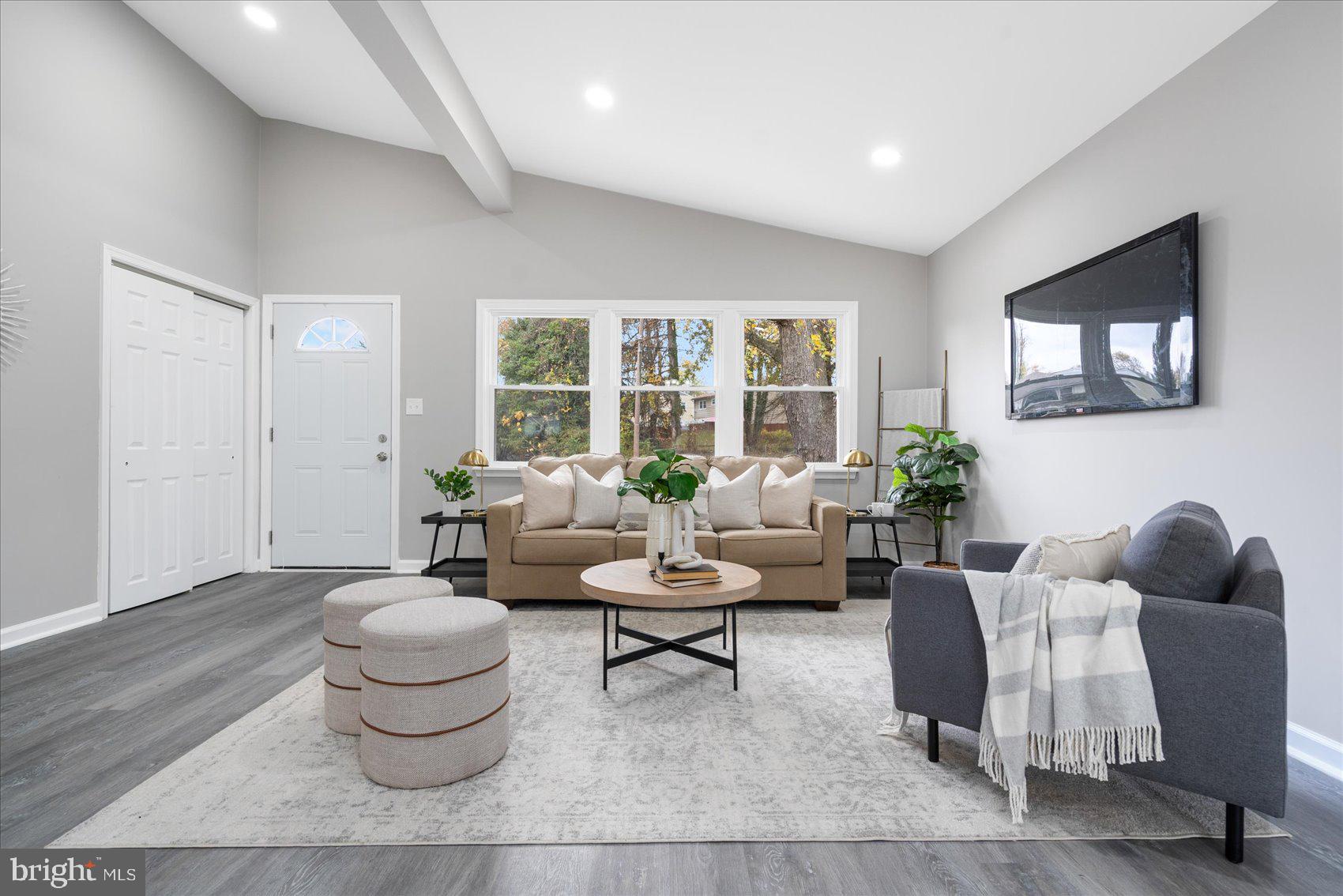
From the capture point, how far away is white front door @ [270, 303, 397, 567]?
4496 mm

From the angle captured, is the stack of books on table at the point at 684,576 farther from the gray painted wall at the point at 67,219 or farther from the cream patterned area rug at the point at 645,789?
the gray painted wall at the point at 67,219

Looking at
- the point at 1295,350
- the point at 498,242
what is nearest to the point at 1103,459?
the point at 1295,350

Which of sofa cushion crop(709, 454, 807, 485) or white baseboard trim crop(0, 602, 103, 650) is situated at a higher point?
sofa cushion crop(709, 454, 807, 485)

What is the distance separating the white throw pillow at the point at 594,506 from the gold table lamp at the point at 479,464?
666mm

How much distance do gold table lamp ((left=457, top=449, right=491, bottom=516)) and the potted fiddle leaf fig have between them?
9.60 ft

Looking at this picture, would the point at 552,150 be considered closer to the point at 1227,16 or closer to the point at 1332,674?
the point at 1227,16

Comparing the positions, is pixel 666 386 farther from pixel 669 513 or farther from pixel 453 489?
pixel 669 513

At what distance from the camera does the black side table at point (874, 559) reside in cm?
387

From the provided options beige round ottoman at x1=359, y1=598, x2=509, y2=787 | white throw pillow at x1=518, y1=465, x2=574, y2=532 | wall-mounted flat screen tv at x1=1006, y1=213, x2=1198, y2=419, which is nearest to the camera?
beige round ottoman at x1=359, y1=598, x2=509, y2=787

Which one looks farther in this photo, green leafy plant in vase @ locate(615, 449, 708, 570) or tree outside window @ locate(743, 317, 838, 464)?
tree outside window @ locate(743, 317, 838, 464)

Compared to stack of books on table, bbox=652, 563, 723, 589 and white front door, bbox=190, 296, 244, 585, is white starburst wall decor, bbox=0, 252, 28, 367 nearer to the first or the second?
white front door, bbox=190, 296, 244, 585

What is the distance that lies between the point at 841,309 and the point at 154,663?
4672 mm

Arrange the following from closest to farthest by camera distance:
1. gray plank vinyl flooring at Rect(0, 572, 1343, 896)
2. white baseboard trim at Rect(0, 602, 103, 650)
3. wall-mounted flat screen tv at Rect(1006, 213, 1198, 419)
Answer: gray plank vinyl flooring at Rect(0, 572, 1343, 896), wall-mounted flat screen tv at Rect(1006, 213, 1198, 419), white baseboard trim at Rect(0, 602, 103, 650)

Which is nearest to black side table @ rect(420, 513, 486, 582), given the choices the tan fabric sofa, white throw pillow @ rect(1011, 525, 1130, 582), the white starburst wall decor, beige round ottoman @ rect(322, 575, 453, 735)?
the tan fabric sofa
